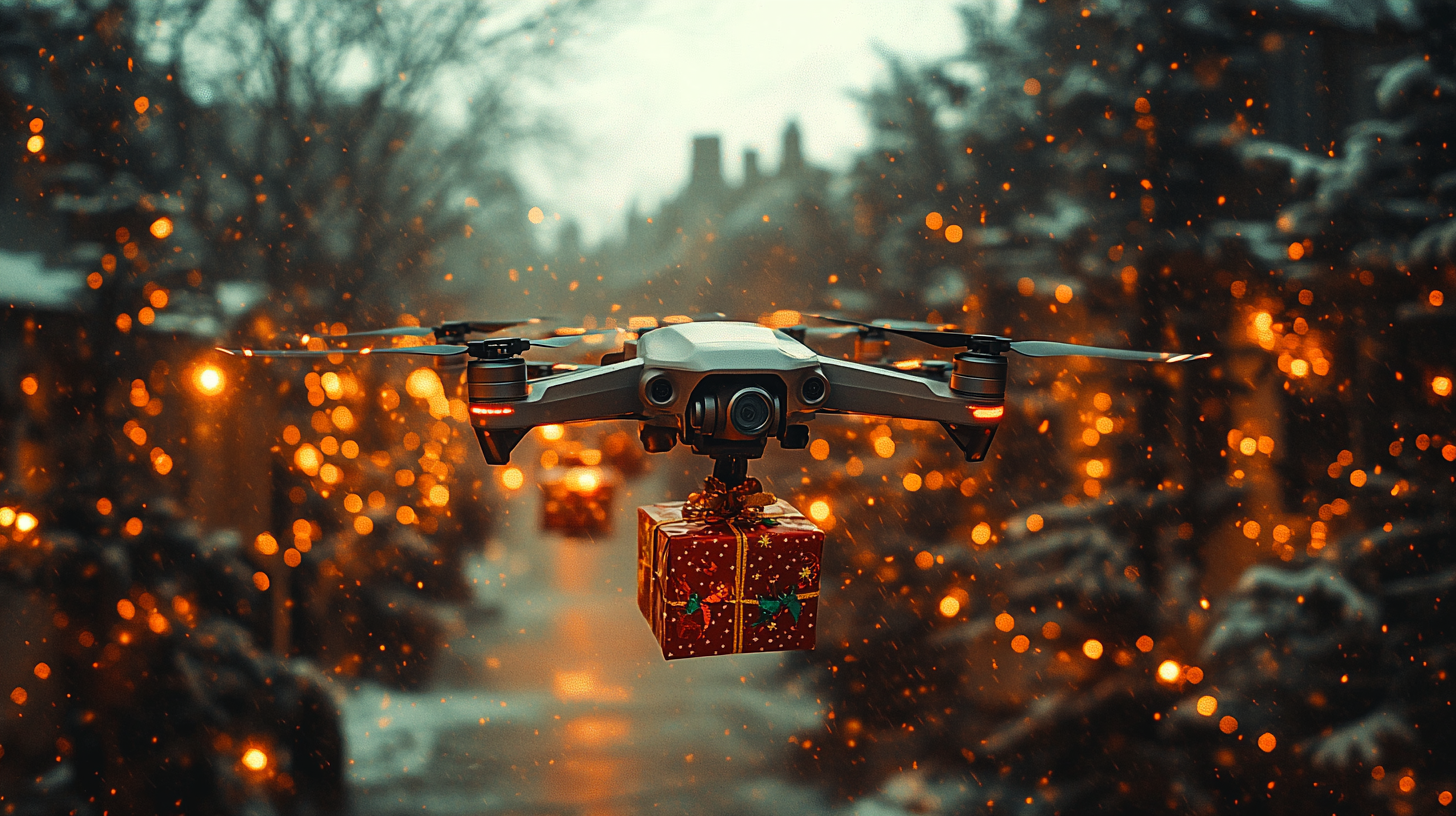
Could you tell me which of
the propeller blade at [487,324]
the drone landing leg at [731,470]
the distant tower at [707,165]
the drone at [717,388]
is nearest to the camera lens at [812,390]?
the drone at [717,388]

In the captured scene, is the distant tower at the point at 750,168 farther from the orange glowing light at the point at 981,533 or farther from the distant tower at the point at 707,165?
the orange glowing light at the point at 981,533

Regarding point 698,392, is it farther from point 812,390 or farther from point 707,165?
point 707,165

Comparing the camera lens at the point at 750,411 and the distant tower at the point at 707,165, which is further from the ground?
A: the distant tower at the point at 707,165

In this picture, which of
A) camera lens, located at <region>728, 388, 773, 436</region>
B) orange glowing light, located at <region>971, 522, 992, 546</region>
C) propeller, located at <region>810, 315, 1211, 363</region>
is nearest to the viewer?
camera lens, located at <region>728, 388, 773, 436</region>

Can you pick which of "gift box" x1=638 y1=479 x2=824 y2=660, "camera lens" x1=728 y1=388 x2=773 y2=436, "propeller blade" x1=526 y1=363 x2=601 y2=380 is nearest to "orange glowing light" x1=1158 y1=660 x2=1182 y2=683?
"gift box" x1=638 y1=479 x2=824 y2=660

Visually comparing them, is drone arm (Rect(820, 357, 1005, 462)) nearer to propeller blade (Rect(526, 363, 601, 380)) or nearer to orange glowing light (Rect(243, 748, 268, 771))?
propeller blade (Rect(526, 363, 601, 380))

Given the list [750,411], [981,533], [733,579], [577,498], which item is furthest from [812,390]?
[981,533]
